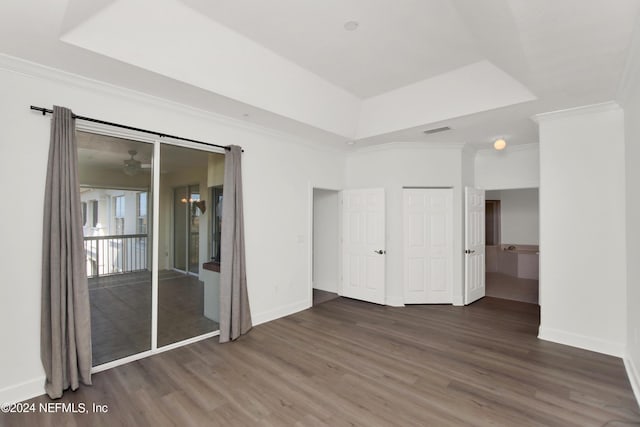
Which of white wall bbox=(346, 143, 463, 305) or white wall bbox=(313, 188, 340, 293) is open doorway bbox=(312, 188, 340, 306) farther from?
white wall bbox=(346, 143, 463, 305)

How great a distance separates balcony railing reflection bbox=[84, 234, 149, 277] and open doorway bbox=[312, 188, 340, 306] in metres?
3.29

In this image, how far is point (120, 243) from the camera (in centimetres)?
321

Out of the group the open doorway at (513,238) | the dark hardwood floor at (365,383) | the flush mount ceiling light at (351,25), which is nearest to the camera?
the dark hardwood floor at (365,383)

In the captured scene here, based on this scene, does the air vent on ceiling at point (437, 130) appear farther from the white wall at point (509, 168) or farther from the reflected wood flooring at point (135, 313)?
the reflected wood flooring at point (135, 313)

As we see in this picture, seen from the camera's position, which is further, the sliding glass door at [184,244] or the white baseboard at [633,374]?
the sliding glass door at [184,244]

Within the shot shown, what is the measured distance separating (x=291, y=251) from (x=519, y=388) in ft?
10.6

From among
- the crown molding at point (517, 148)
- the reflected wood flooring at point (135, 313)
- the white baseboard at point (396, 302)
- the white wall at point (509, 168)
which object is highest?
the crown molding at point (517, 148)

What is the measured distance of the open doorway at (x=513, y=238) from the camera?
25.2 feet

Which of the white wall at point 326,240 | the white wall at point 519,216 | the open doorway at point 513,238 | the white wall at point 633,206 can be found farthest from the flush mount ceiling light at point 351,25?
the white wall at point 519,216

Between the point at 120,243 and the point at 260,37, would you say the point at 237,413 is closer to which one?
the point at 120,243

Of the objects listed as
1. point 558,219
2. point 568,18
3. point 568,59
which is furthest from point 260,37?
point 558,219

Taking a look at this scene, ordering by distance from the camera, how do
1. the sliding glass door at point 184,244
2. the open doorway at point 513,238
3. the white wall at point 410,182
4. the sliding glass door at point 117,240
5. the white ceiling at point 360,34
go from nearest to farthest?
the white ceiling at point 360,34
the sliding glass door at point 117,240
the sliding glass door at point 184,244
the white wall at point 410,182
the open doorway at point 513,238

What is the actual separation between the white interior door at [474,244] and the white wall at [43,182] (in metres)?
2.88

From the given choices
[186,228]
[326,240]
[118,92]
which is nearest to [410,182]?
[326,240]
